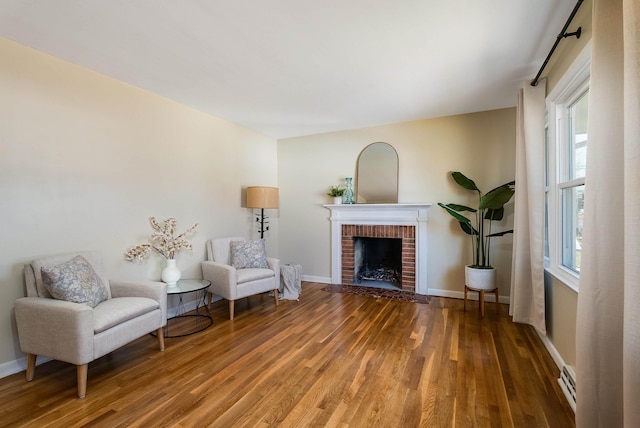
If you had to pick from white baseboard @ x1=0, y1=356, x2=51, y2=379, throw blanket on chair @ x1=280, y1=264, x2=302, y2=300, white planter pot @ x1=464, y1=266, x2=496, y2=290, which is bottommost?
white baseboard @ x1=0, y1=356, x2=51, y2=379

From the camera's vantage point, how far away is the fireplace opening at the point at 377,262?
4754 millimetres

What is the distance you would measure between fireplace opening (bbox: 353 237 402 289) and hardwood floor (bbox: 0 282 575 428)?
164 centimetres

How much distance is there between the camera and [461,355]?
95.7 inches

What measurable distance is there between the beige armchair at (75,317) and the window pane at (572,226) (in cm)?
341

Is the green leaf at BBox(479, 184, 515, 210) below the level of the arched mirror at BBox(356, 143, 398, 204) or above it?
below

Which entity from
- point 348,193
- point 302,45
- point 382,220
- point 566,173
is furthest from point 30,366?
point 566,173

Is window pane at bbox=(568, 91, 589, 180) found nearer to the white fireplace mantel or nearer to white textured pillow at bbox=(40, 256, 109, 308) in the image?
the white fireplace mantel

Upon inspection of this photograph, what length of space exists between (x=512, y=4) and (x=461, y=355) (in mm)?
2559

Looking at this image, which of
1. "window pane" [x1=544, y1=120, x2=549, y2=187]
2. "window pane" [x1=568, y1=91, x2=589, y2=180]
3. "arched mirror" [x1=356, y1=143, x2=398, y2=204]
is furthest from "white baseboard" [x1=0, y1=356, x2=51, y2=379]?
"window pane" [x1=544, y1=120, x2=549, y2=187]

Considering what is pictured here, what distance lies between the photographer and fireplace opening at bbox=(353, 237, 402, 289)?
475 cm

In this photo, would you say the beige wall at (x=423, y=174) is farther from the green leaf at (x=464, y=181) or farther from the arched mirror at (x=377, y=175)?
the green leaf at (x=464, y=181)

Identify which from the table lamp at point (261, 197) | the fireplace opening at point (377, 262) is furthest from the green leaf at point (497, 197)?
the table lamp at point (261, 197)

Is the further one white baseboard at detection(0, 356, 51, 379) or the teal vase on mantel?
the teal vase on mantel

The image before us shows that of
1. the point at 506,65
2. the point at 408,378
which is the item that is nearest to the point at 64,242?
the point at 408,378
